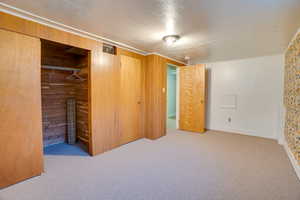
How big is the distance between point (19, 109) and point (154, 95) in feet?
8.24

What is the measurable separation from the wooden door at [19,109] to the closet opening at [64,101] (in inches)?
37.0

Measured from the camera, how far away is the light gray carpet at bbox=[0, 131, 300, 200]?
1.70 m

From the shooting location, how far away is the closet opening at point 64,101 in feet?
9.88

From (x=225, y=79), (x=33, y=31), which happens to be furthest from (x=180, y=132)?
(x=33, y=31)

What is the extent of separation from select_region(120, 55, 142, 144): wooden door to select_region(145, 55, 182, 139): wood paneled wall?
0.68 feet

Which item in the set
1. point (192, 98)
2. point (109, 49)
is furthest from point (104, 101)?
point (192, 98)

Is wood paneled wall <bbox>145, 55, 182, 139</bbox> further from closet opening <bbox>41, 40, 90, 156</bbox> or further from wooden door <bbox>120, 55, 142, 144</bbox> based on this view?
closet opening <bbox>41, 40, 90, 156</bbox>

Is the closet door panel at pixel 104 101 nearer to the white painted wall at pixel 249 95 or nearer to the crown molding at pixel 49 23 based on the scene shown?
the crown molding at pixel 49 23

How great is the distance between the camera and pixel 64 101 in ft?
11.0

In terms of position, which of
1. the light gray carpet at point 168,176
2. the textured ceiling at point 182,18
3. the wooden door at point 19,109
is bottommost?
the light gray carpet at point 168,176

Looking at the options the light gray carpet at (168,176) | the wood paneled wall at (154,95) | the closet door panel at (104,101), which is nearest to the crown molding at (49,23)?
the closet door panel at (104,101)

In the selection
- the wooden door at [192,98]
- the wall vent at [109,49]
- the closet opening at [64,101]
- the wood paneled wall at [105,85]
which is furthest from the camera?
→ the wooden door at [192,98]

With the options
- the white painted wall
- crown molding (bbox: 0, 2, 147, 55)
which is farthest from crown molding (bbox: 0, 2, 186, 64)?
the white painted wall

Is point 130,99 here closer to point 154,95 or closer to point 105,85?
point 154,95
